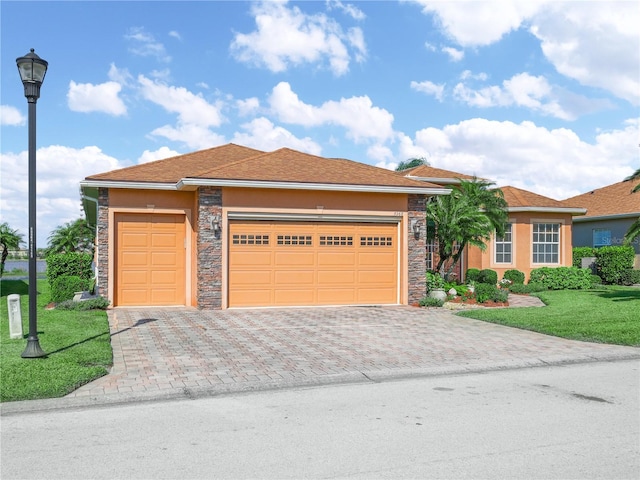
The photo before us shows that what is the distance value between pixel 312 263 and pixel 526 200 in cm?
1226

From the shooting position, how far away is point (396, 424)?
241 inches

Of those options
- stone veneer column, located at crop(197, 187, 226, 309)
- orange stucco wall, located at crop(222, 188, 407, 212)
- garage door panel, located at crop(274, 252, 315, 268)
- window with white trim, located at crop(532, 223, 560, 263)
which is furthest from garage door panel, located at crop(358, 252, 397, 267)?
window with white trim, located at crop(532, 223, 560, 263)

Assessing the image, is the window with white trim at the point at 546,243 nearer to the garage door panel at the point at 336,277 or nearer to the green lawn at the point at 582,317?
the green lawn at the point at 582,317

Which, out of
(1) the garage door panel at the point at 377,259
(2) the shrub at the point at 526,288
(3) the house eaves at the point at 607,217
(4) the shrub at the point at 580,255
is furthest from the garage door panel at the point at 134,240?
(3) the house eaves at the point at 607,217

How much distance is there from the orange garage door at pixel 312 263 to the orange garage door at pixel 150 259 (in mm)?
2131

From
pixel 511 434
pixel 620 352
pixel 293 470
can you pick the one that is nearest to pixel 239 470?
pixel 293 470

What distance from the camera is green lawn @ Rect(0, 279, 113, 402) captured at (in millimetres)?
7340

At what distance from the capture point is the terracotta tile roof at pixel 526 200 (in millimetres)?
Answer: 24453

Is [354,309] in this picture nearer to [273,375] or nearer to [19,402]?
[273,375]

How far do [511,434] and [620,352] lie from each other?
5.67 meters

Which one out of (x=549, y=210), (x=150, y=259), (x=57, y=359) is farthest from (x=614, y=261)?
(x=57, y=359)

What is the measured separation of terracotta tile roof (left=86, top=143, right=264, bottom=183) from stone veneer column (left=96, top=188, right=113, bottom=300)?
610 millimetres

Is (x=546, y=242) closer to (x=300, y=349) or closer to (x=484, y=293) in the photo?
(x=484, y=293)

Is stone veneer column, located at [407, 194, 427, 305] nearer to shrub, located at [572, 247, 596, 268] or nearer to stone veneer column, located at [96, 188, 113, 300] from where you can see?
stone veneer column, located at [96, 188, 113, 300]
